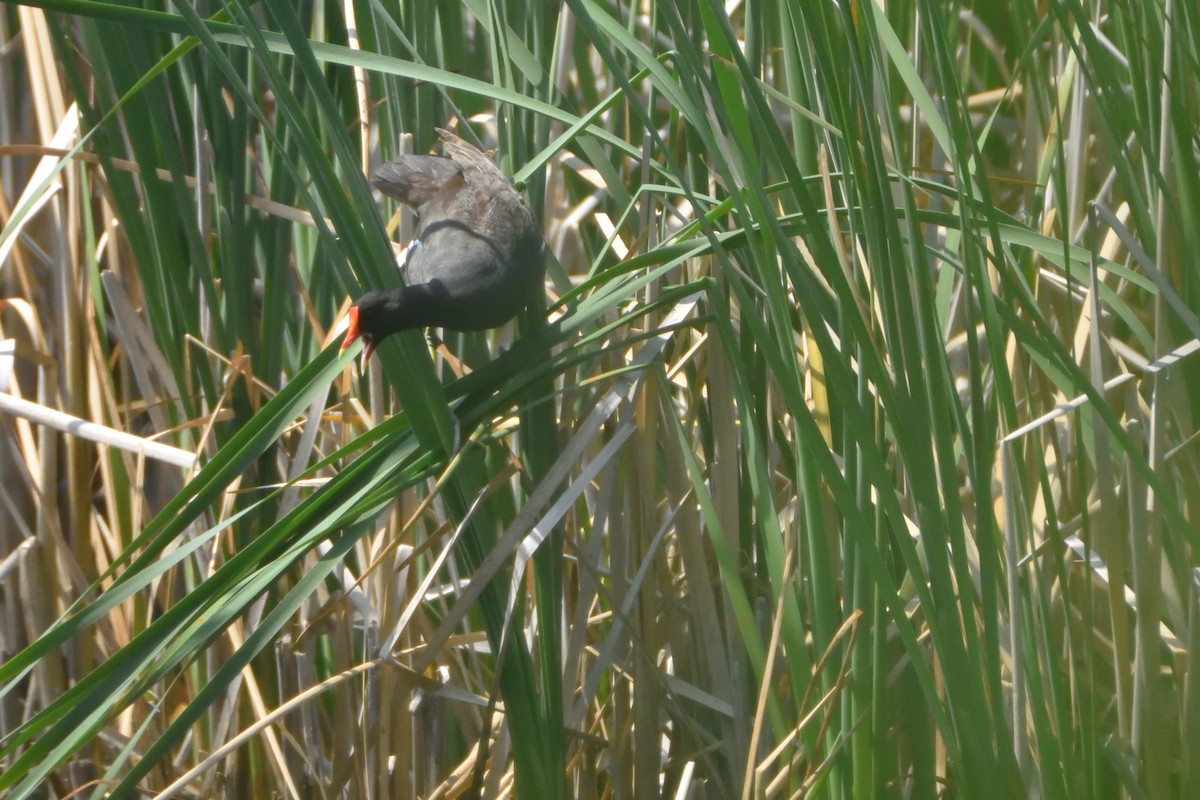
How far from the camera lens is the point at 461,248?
51.7 inches

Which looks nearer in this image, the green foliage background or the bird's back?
the green foliage background

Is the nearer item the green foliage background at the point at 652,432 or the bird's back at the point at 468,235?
the green foliage background at the point at 652,432

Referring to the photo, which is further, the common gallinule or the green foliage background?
the common gallinule

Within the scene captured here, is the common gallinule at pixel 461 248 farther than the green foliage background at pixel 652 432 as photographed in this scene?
Yes

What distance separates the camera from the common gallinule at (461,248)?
117cm

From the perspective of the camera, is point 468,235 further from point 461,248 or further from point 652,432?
point 652,432

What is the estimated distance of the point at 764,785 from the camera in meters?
1.11

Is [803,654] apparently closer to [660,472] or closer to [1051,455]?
[660,472]

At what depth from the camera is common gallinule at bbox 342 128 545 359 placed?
1.17m

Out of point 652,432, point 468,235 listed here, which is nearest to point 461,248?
point 468,235

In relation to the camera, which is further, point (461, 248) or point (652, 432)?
point (461, 248)

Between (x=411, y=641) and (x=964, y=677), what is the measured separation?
Result: 64cm

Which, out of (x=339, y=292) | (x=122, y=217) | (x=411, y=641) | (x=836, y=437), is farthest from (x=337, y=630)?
(x=836, y=437)

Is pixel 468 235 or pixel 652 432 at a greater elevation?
pixel 468 235
